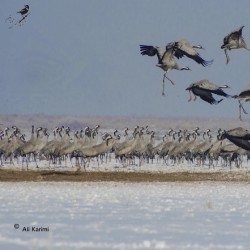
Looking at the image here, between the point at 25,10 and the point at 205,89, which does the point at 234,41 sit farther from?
the point at 25,10

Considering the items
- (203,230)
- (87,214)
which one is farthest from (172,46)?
(203,230)

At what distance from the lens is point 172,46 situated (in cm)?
1598

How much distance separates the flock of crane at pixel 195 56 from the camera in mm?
14719

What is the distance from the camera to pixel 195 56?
1616 cm

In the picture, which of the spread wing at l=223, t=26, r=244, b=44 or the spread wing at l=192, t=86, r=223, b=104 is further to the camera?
the spread wing at l=192, t=86, r=223, b=104

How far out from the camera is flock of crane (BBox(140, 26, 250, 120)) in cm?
1472

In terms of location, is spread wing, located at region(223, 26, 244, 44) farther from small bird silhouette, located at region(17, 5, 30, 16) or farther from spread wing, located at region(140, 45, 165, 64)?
small bird silhouette, located at region(17, 5, 30, 16)

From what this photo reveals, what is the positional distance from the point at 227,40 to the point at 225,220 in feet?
15.2

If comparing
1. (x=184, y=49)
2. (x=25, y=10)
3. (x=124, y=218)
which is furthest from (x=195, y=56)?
(x=124, y=218)

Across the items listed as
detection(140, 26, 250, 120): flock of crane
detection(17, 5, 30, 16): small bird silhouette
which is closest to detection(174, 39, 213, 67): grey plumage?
detection(140, 26, 250, 120): flock of crane

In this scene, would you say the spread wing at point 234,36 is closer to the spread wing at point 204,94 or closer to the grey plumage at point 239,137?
the spread wing at point 204,94

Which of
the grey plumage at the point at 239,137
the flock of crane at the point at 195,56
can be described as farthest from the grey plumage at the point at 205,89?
the grey plumage at the point at 239,137

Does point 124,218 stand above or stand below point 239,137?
below

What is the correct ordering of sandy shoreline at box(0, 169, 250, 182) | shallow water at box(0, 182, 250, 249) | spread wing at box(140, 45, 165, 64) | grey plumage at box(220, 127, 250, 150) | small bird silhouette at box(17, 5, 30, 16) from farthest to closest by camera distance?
sandy shoreline at box(0, 169, 250, 182) < grey plumage at box(220, 127, 250, 150) < spread wing at box(140, 45, 165, 64) < small bird silhouette at box(17, 5, 30, 16) < shallow water at box(0, 182, 250, 249)
